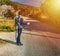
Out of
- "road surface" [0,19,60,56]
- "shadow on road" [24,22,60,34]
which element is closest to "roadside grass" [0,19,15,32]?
"road surface" [0,19,60,56]

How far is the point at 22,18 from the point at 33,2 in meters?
0.29

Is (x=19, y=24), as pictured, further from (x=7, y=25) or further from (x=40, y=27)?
(x=40, y=27)

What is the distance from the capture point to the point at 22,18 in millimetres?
4289

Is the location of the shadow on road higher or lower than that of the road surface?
higher

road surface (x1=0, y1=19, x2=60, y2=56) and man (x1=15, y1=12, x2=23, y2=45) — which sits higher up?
man (x1=15, y1=12, x2=23, y2=45)

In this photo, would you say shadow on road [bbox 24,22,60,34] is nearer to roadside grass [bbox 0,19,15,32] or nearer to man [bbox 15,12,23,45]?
man [bbox 15,12,23,45]

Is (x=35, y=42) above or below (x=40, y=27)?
below

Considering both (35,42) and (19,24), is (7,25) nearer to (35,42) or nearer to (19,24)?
(19,24)

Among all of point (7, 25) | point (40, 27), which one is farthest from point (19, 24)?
point (40, 27)

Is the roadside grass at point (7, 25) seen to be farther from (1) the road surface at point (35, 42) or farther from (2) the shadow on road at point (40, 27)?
(2) the shadow on road at point (40, 27)

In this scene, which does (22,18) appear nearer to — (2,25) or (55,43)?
(2,25)

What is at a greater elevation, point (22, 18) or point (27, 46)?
point (22, 18)

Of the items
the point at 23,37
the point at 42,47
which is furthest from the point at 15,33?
the point at 42,47

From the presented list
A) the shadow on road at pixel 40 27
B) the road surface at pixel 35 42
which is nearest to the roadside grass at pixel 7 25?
the road surface at pixel 35 42
